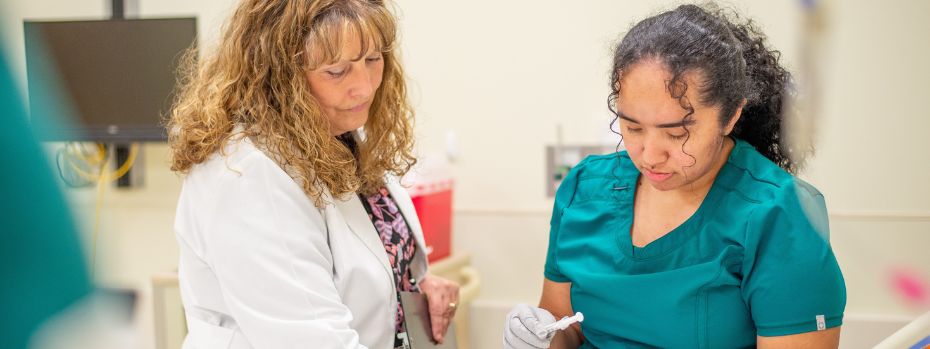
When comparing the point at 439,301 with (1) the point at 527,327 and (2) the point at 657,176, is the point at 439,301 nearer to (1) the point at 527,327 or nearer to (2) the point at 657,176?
(1) the point at 527,327

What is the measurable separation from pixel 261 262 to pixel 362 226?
230 mm

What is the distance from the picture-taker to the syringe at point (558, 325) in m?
1.27

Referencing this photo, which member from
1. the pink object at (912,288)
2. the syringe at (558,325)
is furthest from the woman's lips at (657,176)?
the pink object at (912,288)

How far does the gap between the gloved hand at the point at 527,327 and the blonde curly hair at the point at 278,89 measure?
38cm

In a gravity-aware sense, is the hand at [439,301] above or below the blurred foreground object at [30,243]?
below

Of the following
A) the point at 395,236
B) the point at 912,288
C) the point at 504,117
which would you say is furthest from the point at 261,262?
the point at 504,117

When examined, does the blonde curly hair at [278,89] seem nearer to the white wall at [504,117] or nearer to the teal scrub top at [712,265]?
the teal scrub top at [712,265]

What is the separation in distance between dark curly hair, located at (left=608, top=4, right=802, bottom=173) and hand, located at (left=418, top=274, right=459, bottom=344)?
56 cm

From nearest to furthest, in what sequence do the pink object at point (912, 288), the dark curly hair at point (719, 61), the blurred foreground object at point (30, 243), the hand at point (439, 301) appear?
1. the blurred foreground object at point (30, 243)
2. the dark curly hair at point (719, 61)
3. the pink object at point (912, 288)
4. the hand at point (439, 301)

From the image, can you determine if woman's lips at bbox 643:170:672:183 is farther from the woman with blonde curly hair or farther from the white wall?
the white wall

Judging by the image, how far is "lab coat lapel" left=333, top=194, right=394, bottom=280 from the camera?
1.29 metres

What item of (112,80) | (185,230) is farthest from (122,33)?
(185,230)

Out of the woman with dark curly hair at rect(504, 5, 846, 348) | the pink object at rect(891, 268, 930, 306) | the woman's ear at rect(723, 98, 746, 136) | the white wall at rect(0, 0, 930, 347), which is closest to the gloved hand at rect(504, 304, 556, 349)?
the woman with dark curly hair at rect(504, 5, 846, 348)

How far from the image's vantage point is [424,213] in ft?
7.74
